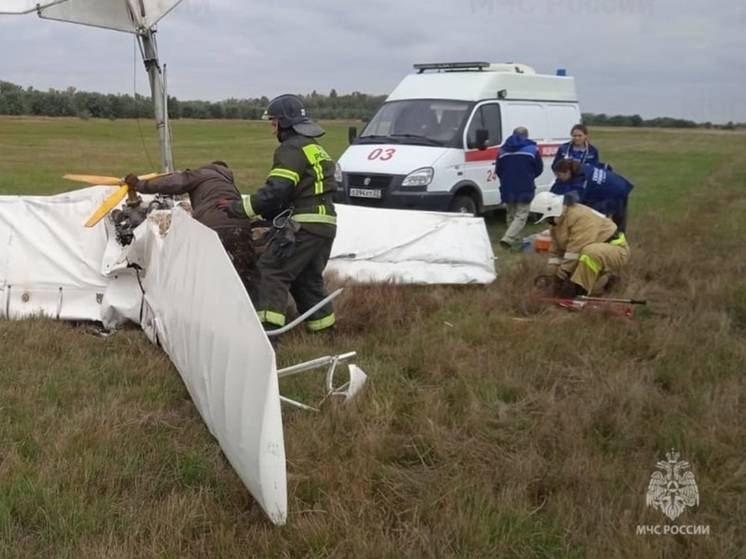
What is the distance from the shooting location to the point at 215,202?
21.5 ft

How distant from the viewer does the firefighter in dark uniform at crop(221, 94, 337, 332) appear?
5875 mm

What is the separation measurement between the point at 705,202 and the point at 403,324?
562 inches

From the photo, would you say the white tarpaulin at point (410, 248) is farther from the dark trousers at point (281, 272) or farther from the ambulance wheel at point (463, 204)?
the ambulance wheel at point (463, 204)

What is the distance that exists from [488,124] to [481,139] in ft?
2.14

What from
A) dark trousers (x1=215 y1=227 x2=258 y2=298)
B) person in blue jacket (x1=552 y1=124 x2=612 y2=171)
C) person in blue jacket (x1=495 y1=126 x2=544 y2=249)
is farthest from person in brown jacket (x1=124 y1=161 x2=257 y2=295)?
person in blue jacket (x1=495 y1=126 x2=544 y2=249)

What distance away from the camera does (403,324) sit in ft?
22.0

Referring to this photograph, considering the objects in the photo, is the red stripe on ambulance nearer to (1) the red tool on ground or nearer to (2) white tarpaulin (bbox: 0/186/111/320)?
(1) the red tool on ground

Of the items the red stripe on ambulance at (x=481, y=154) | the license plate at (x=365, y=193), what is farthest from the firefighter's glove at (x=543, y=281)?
the red stripe on ambulance at (x=481, y=154)

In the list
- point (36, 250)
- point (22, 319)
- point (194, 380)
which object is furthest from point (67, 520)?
point (36, 250)

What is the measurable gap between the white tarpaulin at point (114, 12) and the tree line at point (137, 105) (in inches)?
33.2

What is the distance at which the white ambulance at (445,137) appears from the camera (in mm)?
11594

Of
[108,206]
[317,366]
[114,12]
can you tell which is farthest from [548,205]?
[114,12]

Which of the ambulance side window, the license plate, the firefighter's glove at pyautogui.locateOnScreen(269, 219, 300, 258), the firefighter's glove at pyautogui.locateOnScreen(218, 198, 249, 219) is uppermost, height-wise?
the ambulance side window

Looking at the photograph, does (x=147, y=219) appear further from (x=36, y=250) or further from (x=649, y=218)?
(x=649, y=218)
